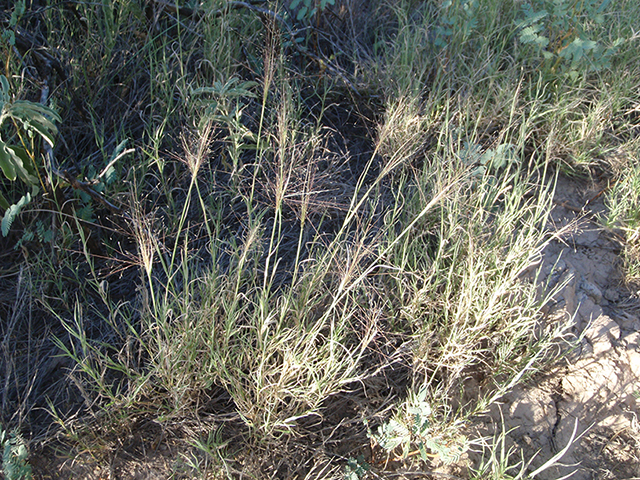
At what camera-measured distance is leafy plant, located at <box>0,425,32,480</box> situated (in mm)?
1339

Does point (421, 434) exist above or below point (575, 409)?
above

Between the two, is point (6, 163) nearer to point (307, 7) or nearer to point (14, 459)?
point (14, 459)

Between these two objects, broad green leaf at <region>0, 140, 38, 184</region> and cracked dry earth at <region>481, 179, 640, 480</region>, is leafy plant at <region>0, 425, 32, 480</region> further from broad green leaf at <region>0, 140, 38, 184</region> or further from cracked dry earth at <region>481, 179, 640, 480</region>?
cracked dry earth at <region>481, 179, 640, 480</region>

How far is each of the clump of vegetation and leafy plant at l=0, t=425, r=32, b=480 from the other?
9cm

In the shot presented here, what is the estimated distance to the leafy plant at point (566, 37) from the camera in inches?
88.7

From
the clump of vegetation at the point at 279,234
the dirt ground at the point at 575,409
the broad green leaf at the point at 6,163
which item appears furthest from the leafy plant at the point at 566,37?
the broad green leaf at the point at 6,163

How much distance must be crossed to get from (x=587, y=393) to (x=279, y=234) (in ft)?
3.94

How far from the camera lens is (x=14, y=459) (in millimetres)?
1381

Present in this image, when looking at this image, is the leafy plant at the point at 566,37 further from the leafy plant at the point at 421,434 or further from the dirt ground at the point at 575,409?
the leafy plant at the point at 421,434

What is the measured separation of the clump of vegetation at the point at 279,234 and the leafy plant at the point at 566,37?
17mm

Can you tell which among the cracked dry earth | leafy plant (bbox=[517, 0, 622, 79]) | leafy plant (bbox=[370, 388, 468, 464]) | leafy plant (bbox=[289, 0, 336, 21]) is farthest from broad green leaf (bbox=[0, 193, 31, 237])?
leafy plant (bbox=[517, 0, 622, 79])

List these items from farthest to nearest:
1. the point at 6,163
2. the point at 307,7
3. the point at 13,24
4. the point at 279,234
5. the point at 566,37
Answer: the point at 307,7, the point at 566,37, the point at 13,24, the point at 6,163, the point at 279,234

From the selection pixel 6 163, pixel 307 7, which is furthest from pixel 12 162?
pixel 307 7

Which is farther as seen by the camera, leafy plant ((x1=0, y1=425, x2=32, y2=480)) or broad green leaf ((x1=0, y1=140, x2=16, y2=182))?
broad green leaf ((x1=0, y1=140, x2=16, y2=182))
